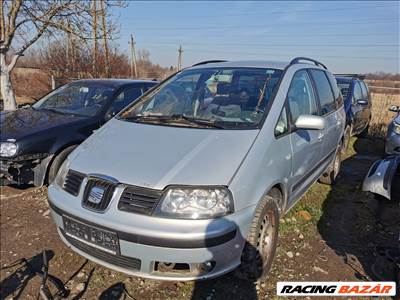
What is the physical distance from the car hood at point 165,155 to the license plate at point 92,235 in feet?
1.23

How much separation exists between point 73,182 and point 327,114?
307 cm

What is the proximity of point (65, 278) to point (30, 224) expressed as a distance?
126cm

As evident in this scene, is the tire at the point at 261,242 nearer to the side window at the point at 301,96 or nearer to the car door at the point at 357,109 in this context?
the side window at the point at 301,96

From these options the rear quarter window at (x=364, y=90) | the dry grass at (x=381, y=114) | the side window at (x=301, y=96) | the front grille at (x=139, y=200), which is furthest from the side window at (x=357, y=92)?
the front grille at (x=139, y=200)

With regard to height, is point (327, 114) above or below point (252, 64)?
below

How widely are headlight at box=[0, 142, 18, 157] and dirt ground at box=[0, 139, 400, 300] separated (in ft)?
2.26

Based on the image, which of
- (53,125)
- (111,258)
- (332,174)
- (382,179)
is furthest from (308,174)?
(53,125)

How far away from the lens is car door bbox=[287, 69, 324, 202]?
3037 millimetres

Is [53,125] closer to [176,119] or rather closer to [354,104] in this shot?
[176,119]

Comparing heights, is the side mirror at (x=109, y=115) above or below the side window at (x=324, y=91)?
below

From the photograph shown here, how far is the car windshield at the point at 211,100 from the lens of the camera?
9.45ft

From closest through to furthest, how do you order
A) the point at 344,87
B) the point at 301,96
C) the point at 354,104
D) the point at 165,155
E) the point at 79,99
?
the point at 165,155 < the point at 301,96 < the point at 79,99 < the point at 354,104 < the point at 344,87

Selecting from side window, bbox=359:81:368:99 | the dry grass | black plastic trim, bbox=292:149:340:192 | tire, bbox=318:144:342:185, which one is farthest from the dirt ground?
the dry grass

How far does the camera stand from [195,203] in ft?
6.99
